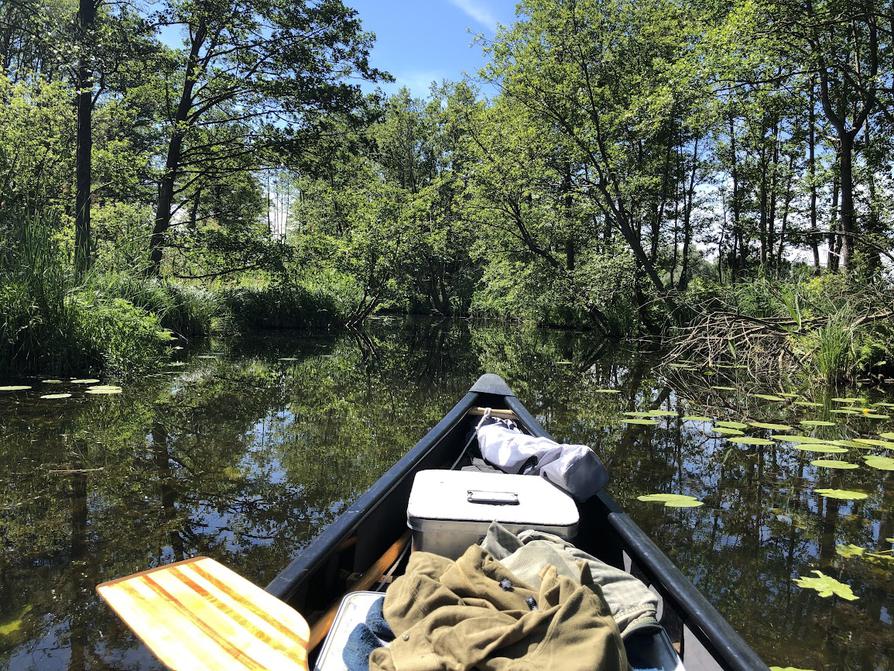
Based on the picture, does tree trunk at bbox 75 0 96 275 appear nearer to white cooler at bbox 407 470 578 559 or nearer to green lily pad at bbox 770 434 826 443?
white cooler at bbox 407 470 578 559

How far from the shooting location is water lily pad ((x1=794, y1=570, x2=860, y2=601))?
2.04 metres

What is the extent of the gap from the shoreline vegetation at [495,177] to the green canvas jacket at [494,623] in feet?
18.9

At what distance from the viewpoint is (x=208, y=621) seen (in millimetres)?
1109

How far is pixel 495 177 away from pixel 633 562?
1405cm

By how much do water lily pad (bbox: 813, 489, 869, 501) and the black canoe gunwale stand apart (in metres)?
2.01

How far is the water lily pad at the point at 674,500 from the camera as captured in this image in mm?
2930

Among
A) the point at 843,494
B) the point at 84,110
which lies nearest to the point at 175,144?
the point at 84,110

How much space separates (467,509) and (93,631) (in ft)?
4.19

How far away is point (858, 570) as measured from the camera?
2.28m

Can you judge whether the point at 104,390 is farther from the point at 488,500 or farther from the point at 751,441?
the point at 751,441

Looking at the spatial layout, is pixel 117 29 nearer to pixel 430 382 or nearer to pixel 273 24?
pixel 273 24

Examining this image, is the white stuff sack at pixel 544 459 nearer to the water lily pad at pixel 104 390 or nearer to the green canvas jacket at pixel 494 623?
the green canvas jacket at pixel 494 623

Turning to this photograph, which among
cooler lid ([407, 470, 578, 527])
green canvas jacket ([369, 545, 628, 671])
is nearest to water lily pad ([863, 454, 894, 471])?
cooler lid ([407, 470, 578, 527])

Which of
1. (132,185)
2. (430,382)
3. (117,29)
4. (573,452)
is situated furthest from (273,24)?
(573,452)
